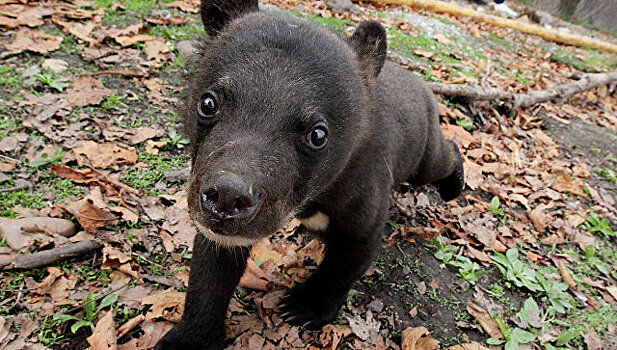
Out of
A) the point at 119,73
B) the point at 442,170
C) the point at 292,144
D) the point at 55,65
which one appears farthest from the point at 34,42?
the point at 442,170

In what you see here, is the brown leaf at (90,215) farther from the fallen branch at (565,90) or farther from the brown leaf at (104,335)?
the fallen branch at (565,90)

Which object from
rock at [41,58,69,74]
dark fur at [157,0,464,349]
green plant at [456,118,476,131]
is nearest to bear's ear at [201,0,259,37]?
dark fur at [157,0,464,349]

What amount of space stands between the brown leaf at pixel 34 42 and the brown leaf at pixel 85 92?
723mm

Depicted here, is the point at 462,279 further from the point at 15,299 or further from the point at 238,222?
the point at 15,299

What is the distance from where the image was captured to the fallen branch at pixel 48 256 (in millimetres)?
3180

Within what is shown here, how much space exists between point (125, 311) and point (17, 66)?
372cm

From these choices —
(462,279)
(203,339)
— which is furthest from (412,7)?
(203,339)

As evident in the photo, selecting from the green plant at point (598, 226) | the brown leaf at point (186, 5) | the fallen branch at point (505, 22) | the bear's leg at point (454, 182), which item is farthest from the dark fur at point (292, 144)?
the fallen branch at point (505, 22)

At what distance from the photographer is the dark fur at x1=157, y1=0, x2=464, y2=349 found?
88.1 inches

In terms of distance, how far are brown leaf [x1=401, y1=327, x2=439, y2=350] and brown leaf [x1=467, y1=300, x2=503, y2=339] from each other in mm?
546

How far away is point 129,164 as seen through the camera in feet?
14.7

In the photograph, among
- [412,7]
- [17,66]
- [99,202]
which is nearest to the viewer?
[99,202]

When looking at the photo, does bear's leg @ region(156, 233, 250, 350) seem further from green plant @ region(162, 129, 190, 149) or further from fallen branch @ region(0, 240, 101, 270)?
green plant @ region(162, 129, 190, 149)

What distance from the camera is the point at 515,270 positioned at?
4504mm
